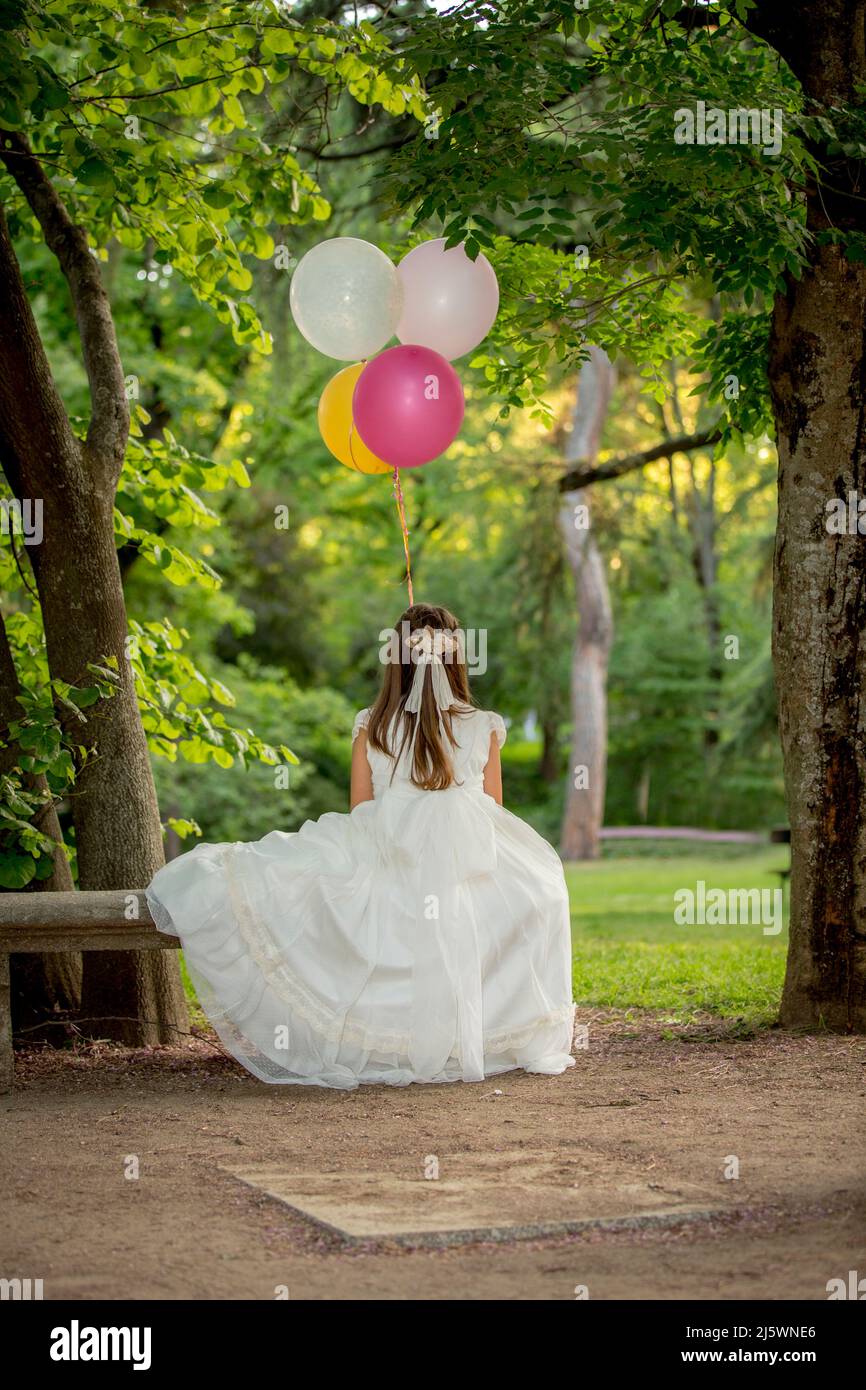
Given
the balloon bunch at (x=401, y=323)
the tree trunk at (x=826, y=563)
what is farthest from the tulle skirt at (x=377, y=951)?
the balloon bunch at (x=401, y=323)

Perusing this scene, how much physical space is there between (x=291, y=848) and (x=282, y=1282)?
2734mm

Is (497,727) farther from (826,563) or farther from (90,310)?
(90,310)

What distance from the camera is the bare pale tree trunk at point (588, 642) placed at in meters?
21.2

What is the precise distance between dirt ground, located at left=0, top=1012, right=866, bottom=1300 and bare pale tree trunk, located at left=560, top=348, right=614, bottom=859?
15.1m

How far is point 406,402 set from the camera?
20.1 ft

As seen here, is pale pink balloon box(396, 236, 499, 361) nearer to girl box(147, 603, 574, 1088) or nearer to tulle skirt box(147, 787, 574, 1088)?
girl box(147, 603, 574, 1088)

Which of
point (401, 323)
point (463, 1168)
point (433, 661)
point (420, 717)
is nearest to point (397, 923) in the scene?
point (420, 717)

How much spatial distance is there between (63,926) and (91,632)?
1.52 m

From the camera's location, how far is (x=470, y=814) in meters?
6.01

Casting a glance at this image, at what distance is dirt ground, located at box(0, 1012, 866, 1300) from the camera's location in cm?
337

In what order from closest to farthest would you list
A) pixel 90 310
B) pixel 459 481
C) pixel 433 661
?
1. pixel 433 661
2. pixel 90 310
3. pixel 459 481

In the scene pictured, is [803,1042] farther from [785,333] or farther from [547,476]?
[547,476]

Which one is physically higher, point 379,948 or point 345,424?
point 345,424
